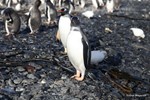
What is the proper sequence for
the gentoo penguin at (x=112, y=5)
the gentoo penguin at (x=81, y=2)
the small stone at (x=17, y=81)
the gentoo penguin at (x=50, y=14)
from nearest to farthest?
1. the small stone at (x=17, y=81)
2. the gentoo penguin at (x=50, y=14)
3. the gentoo penguin at (x=112, y=5)
4. the gentoo penguin at (x=81, y=2)

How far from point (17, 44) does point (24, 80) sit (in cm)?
257

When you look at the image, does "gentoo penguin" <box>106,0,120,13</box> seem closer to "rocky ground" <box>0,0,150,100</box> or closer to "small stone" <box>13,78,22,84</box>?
"rocky ground" <box>0,0,150,100</box>

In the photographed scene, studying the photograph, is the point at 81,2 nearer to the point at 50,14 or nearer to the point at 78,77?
the point at 50,14

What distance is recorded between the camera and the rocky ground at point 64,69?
7129 millimetres

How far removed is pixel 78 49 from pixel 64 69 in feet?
2.68

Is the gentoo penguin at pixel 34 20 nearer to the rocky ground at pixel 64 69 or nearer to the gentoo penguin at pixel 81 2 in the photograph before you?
the rocky ground at pixel 64 69

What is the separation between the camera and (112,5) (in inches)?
640

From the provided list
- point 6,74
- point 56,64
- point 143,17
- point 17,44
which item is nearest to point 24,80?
point 6,74

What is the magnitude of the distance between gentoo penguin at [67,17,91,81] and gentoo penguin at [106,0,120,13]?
886 cm

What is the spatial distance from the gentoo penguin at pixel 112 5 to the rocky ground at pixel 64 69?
13.3 ft

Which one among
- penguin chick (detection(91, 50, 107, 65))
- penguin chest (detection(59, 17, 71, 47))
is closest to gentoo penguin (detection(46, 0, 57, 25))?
penguin chest (detection(59, 17, 71, 47))

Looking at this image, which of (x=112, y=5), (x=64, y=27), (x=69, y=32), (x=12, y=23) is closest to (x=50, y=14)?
(x=12, y=23)

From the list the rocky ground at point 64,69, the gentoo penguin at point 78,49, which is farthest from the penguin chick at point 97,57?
the gentoo penguin at point 78,49

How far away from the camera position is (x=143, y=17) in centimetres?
1562
